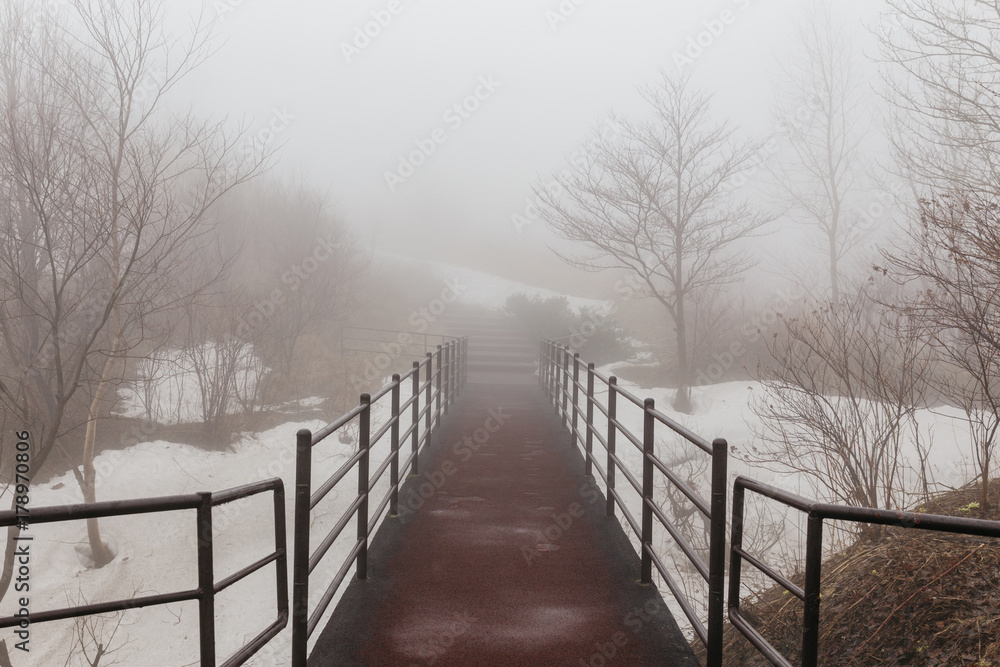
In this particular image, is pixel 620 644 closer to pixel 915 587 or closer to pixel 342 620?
pixel 342 620

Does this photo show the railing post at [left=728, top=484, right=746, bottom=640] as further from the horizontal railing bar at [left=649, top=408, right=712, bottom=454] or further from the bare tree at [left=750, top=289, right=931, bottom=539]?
the bare tree at [left=750, top=289, right=931, bottom=539]

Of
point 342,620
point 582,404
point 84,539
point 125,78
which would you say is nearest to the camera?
point 342,620

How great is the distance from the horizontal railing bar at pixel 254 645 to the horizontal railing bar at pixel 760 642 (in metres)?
1.87

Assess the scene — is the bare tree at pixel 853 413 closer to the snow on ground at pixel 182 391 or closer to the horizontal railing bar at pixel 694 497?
the horizontal railing bar at pixel 694 497

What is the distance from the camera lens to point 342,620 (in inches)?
136

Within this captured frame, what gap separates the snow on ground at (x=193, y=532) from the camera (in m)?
8.90

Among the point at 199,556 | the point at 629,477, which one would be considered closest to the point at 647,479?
the point at 629,477

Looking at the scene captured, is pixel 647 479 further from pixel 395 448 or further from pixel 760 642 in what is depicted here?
pixel 395 448

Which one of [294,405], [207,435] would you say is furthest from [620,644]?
[294,405]

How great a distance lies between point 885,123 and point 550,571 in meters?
18.8

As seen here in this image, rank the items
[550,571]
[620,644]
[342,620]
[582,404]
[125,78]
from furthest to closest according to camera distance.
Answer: [582,404] < [125,78] < [550,571] < [342,620] < [620,644]

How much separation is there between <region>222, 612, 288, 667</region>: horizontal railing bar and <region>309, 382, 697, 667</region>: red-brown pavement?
48cm

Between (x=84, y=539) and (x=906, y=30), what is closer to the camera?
(x=906, y=30)

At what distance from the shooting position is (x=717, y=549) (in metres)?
2.74
